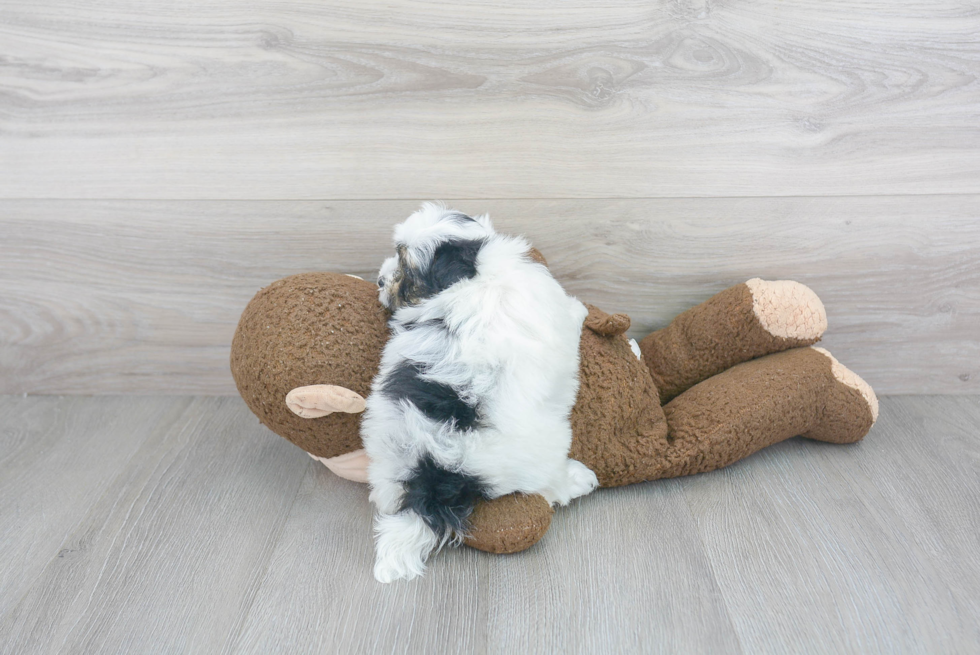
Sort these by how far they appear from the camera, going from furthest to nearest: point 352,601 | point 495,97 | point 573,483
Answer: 1. point 495,97
2. point 573,483
3. point 352,601

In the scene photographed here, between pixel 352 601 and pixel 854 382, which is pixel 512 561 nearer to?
pixel 352 601

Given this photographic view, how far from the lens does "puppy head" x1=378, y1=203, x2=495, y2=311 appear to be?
0.80 metres

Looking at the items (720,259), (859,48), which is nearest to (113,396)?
(720,259)

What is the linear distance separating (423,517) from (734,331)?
54 centimetres

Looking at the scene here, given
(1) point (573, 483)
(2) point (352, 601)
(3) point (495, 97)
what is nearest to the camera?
(2) point (352, 601)

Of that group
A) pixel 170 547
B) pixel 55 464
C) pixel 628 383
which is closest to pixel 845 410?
pixel 628 383

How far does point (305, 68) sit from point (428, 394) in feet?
1.81

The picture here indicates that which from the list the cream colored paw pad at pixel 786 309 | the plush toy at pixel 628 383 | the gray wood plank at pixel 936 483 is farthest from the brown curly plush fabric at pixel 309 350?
the gray wood plank at pixel 936 483

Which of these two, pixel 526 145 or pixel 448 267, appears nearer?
pixel 448 267

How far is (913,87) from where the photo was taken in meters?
0.98

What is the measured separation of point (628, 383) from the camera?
91 cm

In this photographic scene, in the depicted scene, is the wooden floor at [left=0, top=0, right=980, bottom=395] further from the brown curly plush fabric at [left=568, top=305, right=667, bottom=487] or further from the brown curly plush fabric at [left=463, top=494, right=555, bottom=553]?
the brown curly plush fabric at [left=463, top=494, right=555, bottom=553]

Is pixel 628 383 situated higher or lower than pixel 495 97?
lower

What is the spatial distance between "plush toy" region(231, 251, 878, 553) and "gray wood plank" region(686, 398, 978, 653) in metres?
0.05
